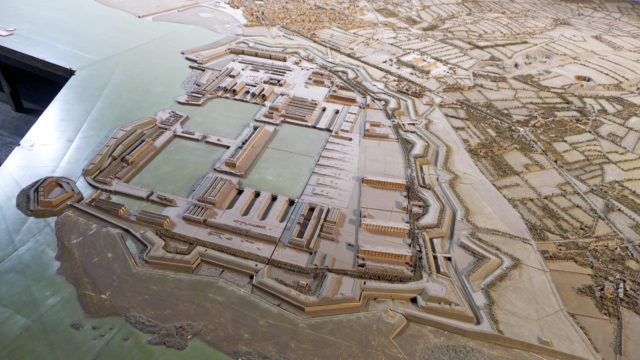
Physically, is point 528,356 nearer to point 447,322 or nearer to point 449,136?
point 447,322

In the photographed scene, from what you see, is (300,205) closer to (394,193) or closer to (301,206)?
(301,206)

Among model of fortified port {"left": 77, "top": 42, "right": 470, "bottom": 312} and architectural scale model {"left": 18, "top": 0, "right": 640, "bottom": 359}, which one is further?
model of fortified port {"left": 77, "top": 42, "right": 470, "bottom": 312}

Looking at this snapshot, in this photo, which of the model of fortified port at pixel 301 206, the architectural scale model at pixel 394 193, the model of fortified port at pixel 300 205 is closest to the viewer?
the architectural scale model at pixel 394 193

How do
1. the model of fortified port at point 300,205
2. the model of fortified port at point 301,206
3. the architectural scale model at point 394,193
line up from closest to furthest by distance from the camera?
the architectural scale model at point 394,193 < the model of fortified port at point 300,205 < the model of fortified port at point 301,206

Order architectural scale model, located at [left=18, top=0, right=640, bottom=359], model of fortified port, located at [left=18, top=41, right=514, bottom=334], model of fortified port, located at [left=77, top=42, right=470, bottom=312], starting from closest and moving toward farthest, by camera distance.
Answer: architectural scale model, located at [left=18, top=0, right=640, bottom=359], model of fortified port, located at [left=18, top=41, right=514, bottom=334], model of fortified port, located at [left=77, top=42, right=470, bottom=312]

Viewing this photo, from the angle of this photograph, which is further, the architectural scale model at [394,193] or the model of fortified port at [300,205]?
the model of fortified port at [300,205]

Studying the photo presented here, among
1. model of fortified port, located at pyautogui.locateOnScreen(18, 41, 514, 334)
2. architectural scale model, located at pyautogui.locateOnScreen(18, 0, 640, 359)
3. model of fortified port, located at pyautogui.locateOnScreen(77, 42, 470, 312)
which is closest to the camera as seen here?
architectural scale model, located at pyautogui.locateOnScreen(18, 0, 640, 359)

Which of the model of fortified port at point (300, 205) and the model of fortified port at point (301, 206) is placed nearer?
the model of fortified port at point (300, 205)

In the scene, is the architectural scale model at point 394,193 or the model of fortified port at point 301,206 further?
the model of fortified port at point 301,206
